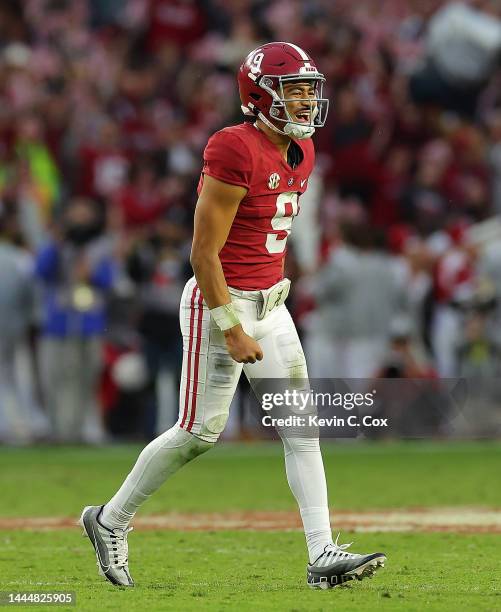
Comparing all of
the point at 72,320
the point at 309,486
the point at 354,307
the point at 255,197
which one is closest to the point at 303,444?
the point at 309,486

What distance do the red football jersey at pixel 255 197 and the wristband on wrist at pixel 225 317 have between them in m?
0.24

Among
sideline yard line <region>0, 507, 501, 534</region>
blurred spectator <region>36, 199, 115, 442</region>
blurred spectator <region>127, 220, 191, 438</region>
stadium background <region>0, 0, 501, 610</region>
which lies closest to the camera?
sideline yard line <region>0, 507, 501, 534</region>

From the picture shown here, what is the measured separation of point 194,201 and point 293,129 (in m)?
8.19

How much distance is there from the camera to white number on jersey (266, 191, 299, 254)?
612 cm

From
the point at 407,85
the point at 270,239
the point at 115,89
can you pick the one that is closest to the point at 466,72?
the point at 407,85

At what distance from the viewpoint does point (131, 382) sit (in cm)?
1382

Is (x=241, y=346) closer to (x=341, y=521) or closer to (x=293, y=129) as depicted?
(x=293, y=129)

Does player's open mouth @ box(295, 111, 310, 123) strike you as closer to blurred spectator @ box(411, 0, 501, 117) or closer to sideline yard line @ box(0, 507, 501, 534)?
sideline yard line @ box(0, 507, 501, 534)

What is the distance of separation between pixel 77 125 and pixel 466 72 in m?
4.20

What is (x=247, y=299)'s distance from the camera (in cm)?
608

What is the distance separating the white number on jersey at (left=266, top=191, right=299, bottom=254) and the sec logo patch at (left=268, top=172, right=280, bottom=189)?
7 centimetres

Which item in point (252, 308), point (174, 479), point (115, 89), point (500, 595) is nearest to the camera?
point (500, 595)

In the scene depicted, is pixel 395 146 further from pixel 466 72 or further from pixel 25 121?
pixel 25 121

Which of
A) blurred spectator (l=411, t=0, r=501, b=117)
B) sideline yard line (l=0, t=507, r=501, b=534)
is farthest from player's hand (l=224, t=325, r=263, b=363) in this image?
blurred spectator (l=411, t=0, r=501, b=117)
